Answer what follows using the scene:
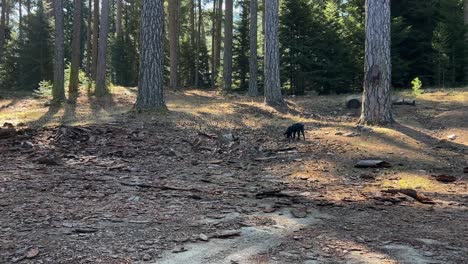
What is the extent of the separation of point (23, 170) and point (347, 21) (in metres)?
17.7

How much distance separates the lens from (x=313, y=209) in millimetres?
5145

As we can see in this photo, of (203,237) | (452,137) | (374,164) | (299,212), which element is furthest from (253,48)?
(203,237)

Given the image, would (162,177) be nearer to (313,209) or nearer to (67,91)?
(313,209)

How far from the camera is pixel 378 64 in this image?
10.4 meters

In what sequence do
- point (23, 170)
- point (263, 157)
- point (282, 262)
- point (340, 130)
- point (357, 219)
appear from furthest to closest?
point (340, 130) < point (263, 157) < point (23, 170) < point (357, 219) < point (282, 262)

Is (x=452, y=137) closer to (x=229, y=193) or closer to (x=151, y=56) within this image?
(x=229, y=193)

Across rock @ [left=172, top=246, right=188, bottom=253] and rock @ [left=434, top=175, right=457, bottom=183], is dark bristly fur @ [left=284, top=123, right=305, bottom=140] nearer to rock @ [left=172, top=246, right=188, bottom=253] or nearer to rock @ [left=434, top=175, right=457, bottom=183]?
rock @ [left=434, top=175, right=457, bottom=183]

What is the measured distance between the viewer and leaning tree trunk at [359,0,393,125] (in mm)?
10352

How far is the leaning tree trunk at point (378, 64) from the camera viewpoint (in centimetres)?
1035

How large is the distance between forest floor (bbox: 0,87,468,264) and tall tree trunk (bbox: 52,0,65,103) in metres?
4.54

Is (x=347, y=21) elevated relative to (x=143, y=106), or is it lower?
elevated

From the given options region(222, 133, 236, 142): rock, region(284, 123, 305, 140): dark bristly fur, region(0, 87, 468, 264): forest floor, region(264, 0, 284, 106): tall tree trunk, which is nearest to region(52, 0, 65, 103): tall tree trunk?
region(0, 87, 468, 264): forest floor

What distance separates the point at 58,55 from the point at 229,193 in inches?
470

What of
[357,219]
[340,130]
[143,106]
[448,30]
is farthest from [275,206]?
[448,30]
